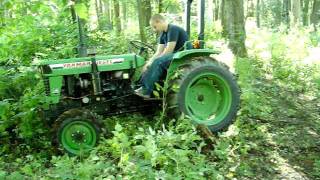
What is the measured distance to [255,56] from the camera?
37.2 feet

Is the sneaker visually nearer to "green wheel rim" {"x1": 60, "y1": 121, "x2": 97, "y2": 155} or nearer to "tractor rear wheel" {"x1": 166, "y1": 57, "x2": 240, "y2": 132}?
"tractor rear wheel" {"x1": 166, "y1": 57, "x2": 240, "y2": 132}

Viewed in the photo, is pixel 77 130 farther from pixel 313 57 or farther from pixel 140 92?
pixel 313 57

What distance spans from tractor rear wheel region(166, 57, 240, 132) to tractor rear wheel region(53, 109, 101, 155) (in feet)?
3.52

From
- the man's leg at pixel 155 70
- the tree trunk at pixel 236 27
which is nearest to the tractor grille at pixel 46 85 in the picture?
the man's leg at pixel 155 70

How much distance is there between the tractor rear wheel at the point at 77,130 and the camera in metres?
5.59

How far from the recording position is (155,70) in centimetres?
620

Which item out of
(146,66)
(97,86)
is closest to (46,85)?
(97,86)

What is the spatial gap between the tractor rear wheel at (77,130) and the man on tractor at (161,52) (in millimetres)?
891

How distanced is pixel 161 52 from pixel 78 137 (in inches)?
72.8

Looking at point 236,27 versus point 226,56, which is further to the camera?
point 236,27

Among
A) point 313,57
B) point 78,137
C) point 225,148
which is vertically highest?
point 313,57

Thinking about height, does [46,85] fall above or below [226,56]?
above

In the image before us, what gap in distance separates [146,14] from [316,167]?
37.2 ft

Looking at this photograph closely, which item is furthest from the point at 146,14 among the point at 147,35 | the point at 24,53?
the point at 24,53
